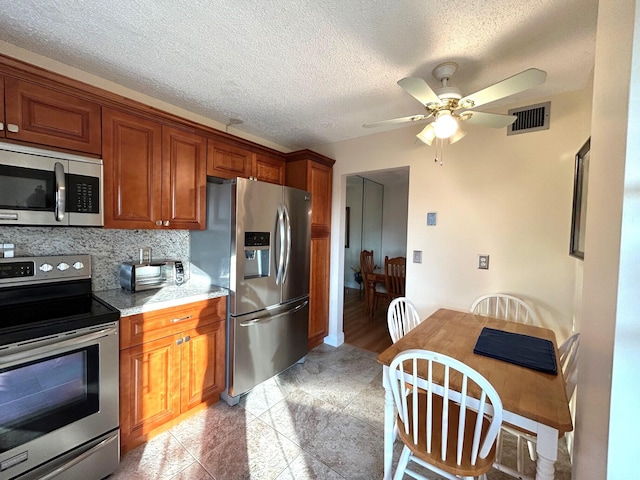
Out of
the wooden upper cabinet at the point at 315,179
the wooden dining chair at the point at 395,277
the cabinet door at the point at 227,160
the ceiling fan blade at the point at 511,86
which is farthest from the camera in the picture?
the wooden dining chair at the point at 395,277

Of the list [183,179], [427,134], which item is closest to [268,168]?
[183,179]

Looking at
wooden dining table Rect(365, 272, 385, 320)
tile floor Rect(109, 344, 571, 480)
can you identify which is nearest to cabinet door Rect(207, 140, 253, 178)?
tile floor Rect(109, 344, 571, 480)

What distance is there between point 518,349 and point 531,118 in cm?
177

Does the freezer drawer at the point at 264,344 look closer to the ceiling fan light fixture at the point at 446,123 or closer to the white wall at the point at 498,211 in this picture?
the white wall at the point at 498,211

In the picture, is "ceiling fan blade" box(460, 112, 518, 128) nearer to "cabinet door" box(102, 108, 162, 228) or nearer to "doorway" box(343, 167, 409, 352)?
"cabinet door" box(102, 108, 162, 228)

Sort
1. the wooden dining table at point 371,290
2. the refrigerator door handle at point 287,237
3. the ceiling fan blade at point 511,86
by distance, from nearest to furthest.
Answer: the ceiling fan blade at point 511,86 < the refrigerator door handle at point 287,237 < the wooden dining table at point 371,290

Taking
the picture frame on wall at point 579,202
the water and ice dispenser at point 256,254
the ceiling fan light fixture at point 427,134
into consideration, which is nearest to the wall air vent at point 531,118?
the picture frame on wall at point 579,202

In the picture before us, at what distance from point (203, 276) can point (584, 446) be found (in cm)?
242

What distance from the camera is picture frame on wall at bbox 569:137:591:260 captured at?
1.65m

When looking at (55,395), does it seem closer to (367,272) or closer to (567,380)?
(567,380)

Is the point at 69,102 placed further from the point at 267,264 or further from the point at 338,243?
the point at 338,243

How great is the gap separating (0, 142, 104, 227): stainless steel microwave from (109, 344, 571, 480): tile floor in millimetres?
1525

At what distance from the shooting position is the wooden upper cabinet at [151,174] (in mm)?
1729

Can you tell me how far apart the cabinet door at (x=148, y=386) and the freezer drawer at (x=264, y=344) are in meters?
0.41
